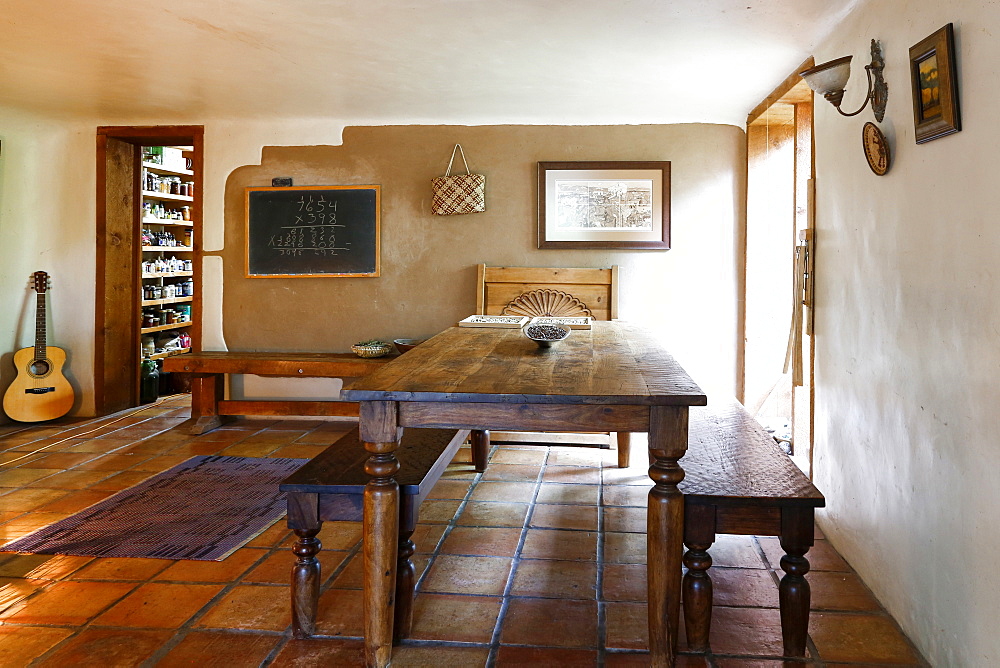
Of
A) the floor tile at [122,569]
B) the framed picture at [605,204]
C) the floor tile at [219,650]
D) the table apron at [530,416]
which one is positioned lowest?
the floor tile at [219,650]

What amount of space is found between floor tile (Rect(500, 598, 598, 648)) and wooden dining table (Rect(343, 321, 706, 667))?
359 millimetres

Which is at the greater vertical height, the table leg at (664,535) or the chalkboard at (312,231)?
the chalkboard at (312,231)

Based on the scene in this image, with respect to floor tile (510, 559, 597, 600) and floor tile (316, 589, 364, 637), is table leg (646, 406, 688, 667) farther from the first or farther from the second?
floor tile (316, 589, 364, 637)

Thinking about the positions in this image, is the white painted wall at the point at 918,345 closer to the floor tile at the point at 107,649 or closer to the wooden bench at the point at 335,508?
→ the wooden bench at the point at 335,508

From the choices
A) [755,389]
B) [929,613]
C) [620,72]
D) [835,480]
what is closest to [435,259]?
[620,72]

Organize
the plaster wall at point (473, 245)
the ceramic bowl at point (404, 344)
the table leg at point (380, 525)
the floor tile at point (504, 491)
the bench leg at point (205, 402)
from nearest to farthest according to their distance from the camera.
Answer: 1. the table leg at point (380, 525)
2. the floor tile at point (504, 491)
3. the ceramic bowl at point (404, 344)
4. the plaster wall at point (473, 245)
5. the bench leg at point (205, 402)

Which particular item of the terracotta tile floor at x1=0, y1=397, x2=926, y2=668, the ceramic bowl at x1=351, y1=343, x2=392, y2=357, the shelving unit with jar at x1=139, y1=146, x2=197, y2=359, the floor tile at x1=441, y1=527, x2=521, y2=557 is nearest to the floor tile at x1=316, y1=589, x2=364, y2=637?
the terracotta tile floor at x1=0, y1=397, x2=926, y2=668

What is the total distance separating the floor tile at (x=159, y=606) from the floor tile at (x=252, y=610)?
7 centimetres

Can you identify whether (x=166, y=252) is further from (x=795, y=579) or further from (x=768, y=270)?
(x=795, y=579)

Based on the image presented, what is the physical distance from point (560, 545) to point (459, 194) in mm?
2856

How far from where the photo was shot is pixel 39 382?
564cm

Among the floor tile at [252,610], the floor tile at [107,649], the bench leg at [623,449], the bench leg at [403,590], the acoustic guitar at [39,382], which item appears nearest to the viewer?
the floor tile at [107,649]

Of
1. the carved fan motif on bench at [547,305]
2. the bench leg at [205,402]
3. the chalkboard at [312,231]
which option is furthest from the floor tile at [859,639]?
the bench leg at [205,402]

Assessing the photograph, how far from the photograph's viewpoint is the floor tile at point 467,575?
2734 millimetres
